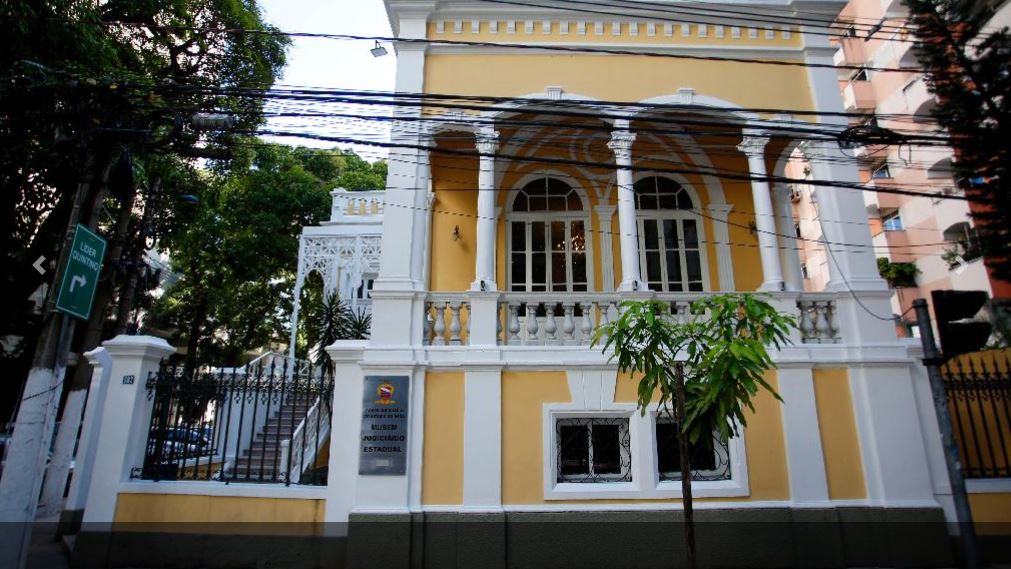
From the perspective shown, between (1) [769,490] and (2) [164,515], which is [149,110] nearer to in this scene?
(2) [164,515]

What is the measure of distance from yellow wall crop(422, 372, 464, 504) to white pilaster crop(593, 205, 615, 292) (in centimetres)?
378

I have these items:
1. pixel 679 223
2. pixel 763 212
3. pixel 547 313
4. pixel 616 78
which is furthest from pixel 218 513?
pixel 679 223

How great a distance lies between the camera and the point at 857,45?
24.5 m

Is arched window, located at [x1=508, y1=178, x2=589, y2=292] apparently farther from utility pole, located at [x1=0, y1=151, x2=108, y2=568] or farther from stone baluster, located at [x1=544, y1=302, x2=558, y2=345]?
utility pole, located at [x1=0, y1=151, x2=108, y2=568]

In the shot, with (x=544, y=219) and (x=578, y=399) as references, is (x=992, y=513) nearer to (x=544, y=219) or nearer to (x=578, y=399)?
(x=578, y=399)

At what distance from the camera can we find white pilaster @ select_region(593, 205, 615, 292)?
9438mm

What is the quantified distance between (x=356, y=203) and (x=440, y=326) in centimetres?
935

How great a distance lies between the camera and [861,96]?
23.7 metres

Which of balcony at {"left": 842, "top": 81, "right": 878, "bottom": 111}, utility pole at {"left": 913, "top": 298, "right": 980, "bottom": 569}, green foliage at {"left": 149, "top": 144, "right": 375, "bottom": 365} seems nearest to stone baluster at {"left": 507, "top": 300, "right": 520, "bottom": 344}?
utility pole at {"left": 913, "top": 298, "right": 980, "bottom": 569}

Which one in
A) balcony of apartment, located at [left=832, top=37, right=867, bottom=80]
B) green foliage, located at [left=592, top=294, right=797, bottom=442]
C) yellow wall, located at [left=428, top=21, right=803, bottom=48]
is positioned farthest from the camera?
balcony of apartment, located at [left=832, top=37, right=867, bottom=80]

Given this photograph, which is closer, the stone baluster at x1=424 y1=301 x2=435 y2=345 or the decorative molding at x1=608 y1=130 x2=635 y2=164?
the stone baluster at x1=424 y1=301 x2=435 y2=345

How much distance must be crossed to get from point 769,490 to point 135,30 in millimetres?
13917

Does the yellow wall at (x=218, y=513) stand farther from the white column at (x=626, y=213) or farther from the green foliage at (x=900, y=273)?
the green foliage at (x=900, y=273)

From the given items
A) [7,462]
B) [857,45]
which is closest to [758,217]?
[7,462]
